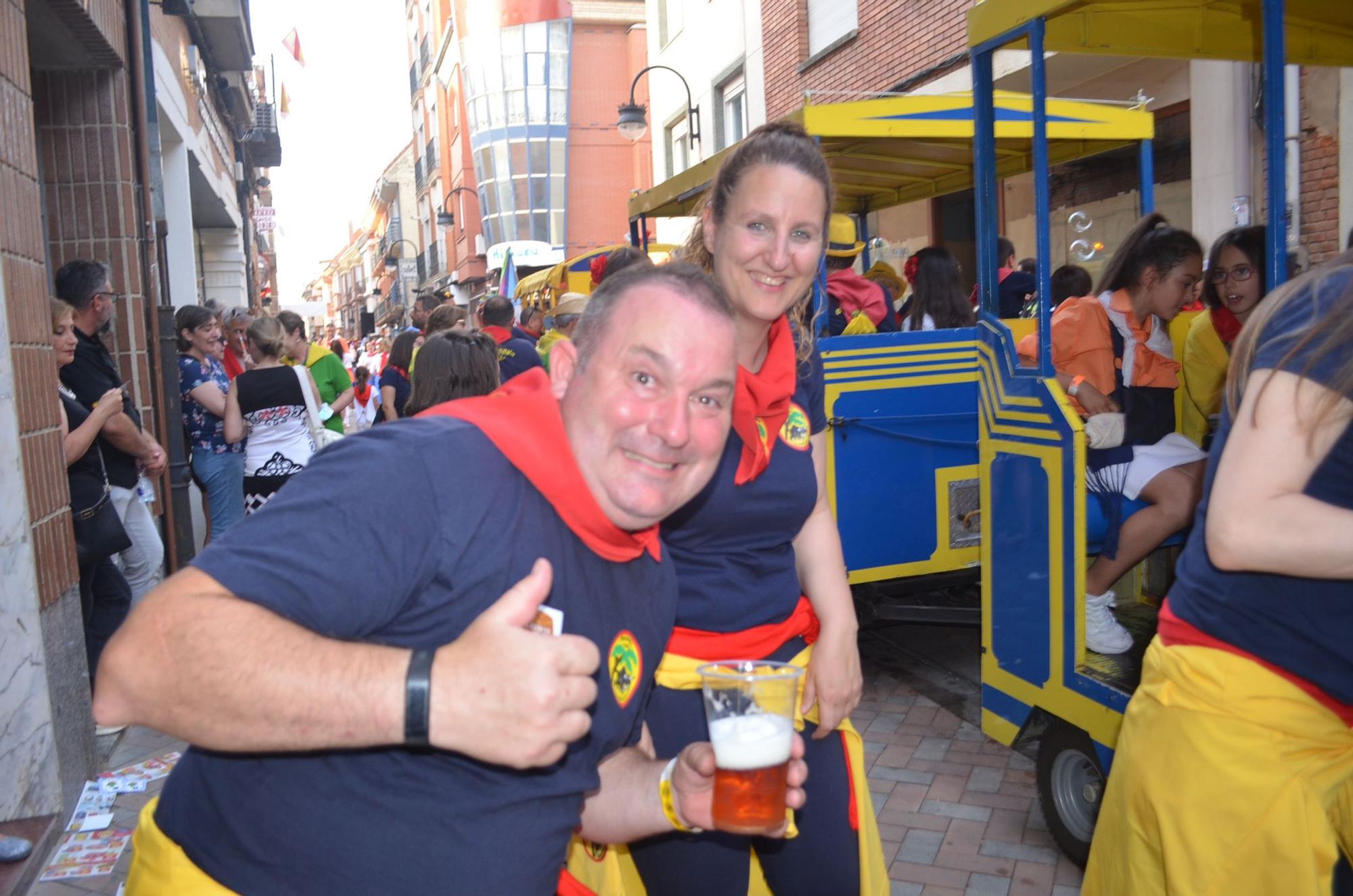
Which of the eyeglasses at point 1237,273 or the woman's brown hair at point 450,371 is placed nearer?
the eyeglasses at point 1237,273

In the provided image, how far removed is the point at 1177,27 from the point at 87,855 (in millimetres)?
5253

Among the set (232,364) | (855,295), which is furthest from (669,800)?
(232,364)

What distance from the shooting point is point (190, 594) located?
47.0 inches

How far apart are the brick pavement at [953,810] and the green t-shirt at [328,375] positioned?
18.4ft

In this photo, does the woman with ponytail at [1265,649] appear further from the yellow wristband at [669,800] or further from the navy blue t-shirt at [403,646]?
the navy blue t-shirt at [403,646]

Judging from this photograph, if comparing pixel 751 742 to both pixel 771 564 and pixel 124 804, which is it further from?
pixel 124 804

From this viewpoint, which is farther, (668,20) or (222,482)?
(668,20)

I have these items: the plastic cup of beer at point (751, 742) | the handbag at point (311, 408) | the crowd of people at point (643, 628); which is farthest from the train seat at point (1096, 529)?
the handbag at point (311, 408)

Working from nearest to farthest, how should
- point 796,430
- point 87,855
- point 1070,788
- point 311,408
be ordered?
point 796,430 → point 1070,788 → point 87,855 → point 311,408

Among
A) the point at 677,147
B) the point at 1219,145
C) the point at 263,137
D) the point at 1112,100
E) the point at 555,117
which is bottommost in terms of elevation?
the point at 1219,145

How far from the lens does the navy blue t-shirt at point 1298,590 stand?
1.82 metres

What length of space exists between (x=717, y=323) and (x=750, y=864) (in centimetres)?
132

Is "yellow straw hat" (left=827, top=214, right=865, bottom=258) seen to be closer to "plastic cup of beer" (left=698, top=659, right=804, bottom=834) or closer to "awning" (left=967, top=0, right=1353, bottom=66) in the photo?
"awning" (left=967, top=0, right=1353, bottom=66)

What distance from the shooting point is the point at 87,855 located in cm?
393
